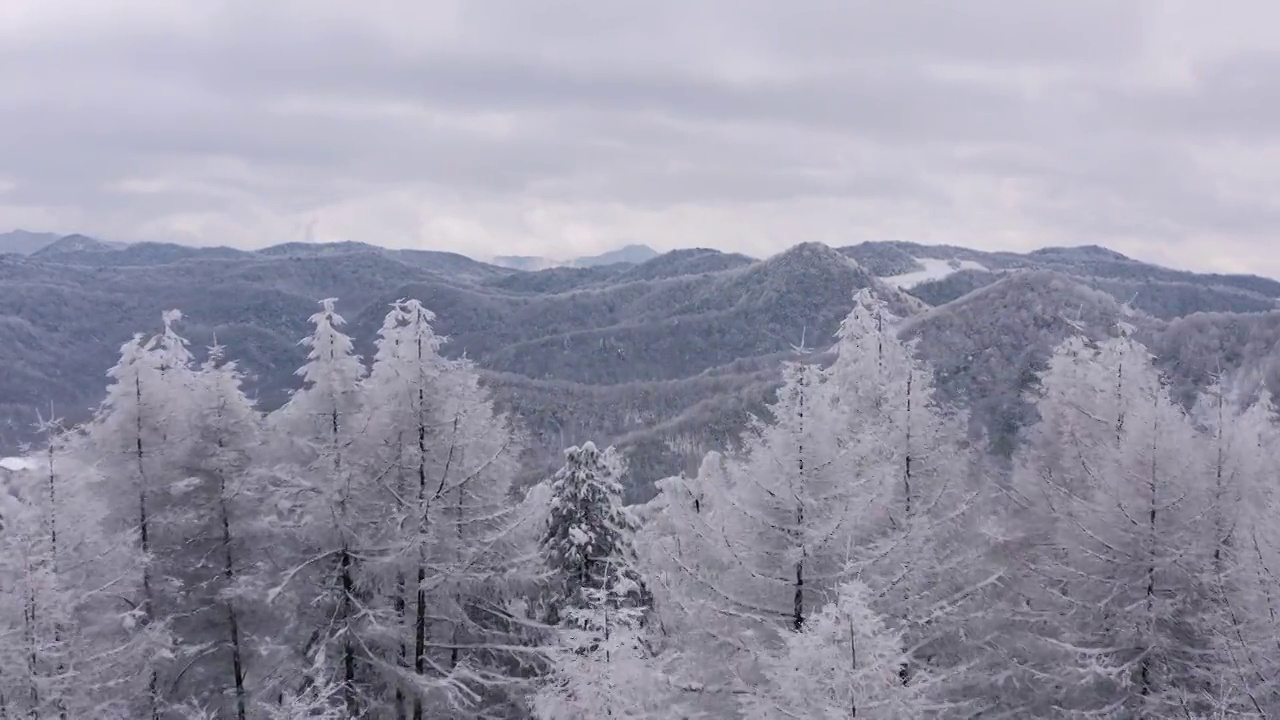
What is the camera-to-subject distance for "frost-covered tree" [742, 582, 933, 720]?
916 centimetres

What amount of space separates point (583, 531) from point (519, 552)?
8.17 feet

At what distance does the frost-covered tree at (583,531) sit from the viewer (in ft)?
60.2

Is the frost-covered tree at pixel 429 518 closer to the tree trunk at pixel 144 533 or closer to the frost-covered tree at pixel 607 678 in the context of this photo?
the tree trunk at pixel 144 533

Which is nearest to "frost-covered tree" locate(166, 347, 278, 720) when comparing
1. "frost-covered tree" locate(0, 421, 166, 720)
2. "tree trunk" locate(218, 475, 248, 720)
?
"tree trunk" locate(218, 475, 248, 720)

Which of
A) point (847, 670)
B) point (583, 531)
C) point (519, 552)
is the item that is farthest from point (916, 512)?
point (583, 531)

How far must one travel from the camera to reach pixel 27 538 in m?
14.3

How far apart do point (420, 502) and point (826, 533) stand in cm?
676

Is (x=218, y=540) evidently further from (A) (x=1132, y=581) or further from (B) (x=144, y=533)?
(A) (x=1132, y=581)

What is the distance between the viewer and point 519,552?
16.1 metres

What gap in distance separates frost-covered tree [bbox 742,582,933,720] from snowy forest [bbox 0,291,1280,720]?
2.06 meters

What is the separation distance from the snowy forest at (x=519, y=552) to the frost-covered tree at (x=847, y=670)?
6.74 feet

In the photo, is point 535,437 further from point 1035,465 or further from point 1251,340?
point 1035,465

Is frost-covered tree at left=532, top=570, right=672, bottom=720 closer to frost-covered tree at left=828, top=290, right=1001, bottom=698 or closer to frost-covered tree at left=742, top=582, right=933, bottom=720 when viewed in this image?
frost-covered tree at left=742, top=582, right=933, bottom=720

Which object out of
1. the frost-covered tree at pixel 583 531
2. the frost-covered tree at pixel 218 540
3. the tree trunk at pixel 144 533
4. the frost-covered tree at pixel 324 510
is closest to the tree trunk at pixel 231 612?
the frost-covered tree at pixel 218 540
